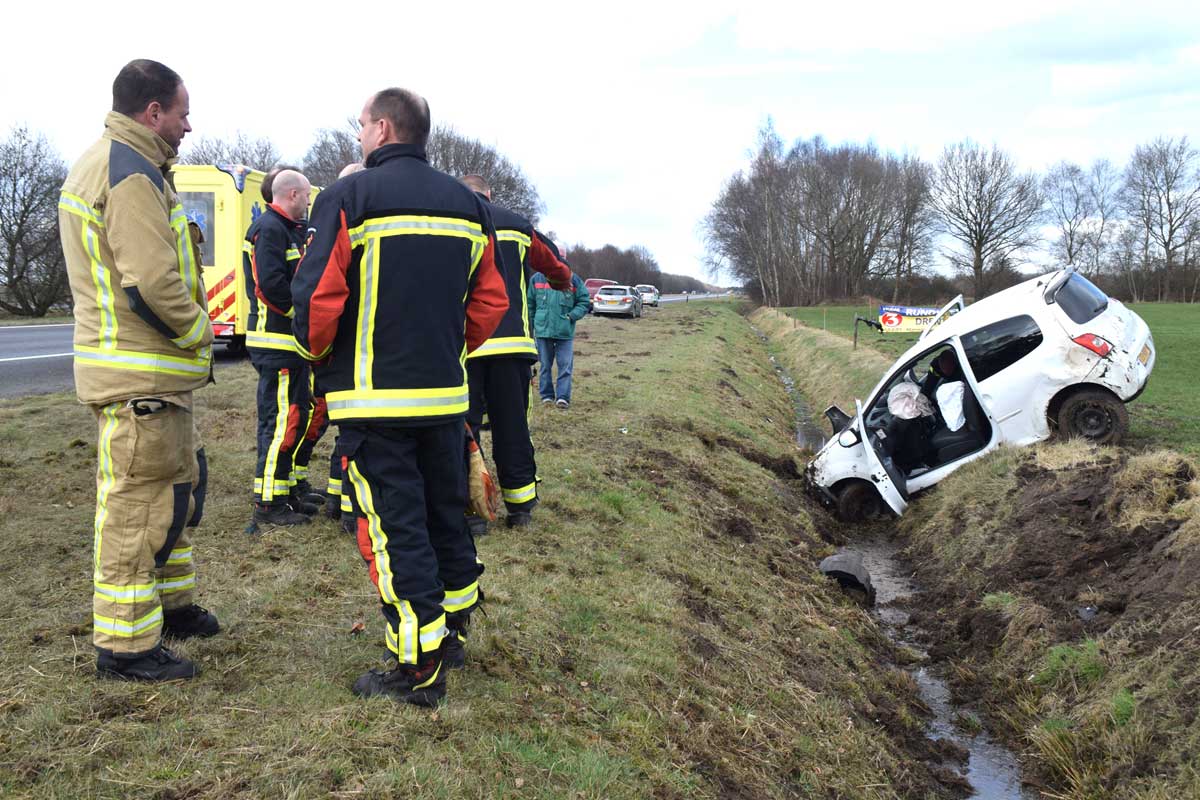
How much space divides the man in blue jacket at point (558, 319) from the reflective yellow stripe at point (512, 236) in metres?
4.23

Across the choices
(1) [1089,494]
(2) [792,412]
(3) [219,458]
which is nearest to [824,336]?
(2) [792,412]

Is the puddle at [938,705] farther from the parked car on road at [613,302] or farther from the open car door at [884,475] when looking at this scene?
the parked car on road at [613,302]

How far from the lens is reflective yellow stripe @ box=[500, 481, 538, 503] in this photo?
6000mm

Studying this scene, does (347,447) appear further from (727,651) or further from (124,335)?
(727,651)

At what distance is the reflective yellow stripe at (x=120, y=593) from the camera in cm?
336

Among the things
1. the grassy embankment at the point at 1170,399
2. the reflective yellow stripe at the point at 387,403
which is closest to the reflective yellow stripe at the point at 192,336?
the reflective yellow stripe at the point at 387,403

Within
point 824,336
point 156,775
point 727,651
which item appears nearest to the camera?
point 156,775

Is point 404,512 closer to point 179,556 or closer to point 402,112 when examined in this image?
point 179,556

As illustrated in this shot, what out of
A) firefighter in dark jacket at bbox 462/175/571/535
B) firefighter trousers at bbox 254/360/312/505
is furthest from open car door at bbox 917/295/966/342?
firefighter trousers at bbox 254/360/312/505

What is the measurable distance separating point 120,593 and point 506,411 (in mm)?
2851

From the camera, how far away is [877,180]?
68250 mm

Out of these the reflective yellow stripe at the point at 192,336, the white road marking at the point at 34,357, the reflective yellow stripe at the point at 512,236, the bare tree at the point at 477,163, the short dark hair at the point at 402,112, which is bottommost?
the white road marking at the point at 34,357

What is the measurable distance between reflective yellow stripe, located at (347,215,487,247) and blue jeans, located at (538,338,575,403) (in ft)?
24.1

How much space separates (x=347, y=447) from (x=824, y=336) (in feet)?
89.6
